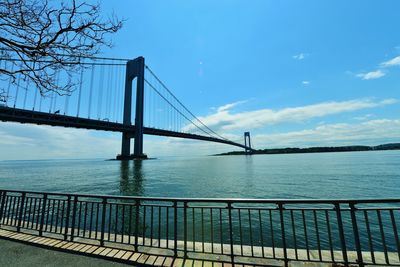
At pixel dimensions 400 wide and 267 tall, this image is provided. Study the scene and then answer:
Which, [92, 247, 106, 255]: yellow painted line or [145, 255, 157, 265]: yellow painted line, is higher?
[92, 247, 106, 255]: yellow painted line

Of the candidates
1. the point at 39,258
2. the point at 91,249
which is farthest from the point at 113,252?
the point at 39,258

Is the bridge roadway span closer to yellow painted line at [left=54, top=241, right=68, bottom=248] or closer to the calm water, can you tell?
the calm water

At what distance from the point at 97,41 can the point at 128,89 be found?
214 feet

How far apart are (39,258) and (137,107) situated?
199ft

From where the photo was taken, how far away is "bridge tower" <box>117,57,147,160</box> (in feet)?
206

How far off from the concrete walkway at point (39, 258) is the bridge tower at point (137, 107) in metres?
59.0

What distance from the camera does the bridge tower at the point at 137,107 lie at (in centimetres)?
6266

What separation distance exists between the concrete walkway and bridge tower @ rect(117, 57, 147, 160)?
59035 millimetres

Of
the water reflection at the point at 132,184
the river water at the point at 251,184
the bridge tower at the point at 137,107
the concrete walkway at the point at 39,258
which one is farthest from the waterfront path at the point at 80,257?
the bridge tower at the point at 137,107

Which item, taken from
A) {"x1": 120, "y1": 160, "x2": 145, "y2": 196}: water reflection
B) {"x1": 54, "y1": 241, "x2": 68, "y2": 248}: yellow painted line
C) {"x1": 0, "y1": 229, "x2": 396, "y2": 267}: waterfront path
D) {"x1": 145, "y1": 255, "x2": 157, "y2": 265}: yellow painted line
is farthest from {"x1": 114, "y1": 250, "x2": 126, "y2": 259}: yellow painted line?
{"x1": 120, "y1": 160, "x2": 145, "y2": 196}: water reflection

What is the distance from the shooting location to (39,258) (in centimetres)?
393

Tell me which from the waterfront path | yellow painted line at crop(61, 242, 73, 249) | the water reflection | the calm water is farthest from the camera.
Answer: the water reflection

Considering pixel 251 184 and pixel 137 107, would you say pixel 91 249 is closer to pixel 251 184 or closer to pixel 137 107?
pixel 251 184

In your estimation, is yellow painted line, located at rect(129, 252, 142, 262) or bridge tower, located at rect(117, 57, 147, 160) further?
bridge tower, located at rect(117, 57, 147, 160)
